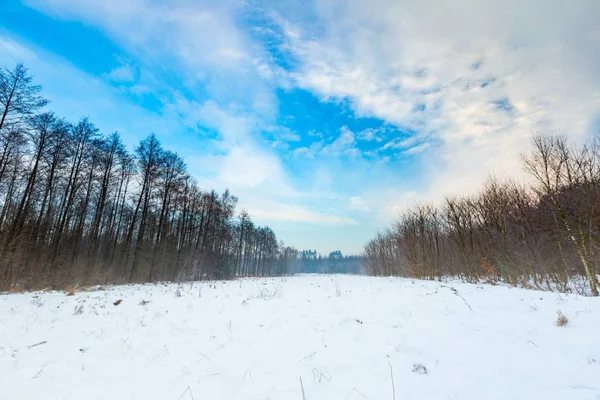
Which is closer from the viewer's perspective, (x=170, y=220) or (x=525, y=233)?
(x=525, y=233)

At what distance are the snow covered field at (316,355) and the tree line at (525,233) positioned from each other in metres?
7.16

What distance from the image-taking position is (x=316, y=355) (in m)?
3.78

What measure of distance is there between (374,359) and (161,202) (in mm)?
24198

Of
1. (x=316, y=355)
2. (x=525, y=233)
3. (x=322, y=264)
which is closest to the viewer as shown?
(x=316, y=355)

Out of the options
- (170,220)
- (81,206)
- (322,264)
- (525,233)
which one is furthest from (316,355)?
(322,264)

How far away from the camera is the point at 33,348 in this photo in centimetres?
427

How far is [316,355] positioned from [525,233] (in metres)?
16.4

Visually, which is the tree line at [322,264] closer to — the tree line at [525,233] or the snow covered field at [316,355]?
the tree line at [525,233]

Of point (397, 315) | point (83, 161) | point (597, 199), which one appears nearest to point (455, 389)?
point (397, 315)

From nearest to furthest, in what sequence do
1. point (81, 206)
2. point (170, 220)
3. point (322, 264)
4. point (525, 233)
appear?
point (525, 233) → point (81, 206) → point (170, 220) → point (322, 264)

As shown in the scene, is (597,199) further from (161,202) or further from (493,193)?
(161,202)

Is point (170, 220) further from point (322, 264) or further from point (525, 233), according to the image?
point (322, 264)

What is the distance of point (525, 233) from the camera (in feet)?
47.0

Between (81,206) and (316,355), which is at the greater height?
(81,206)
